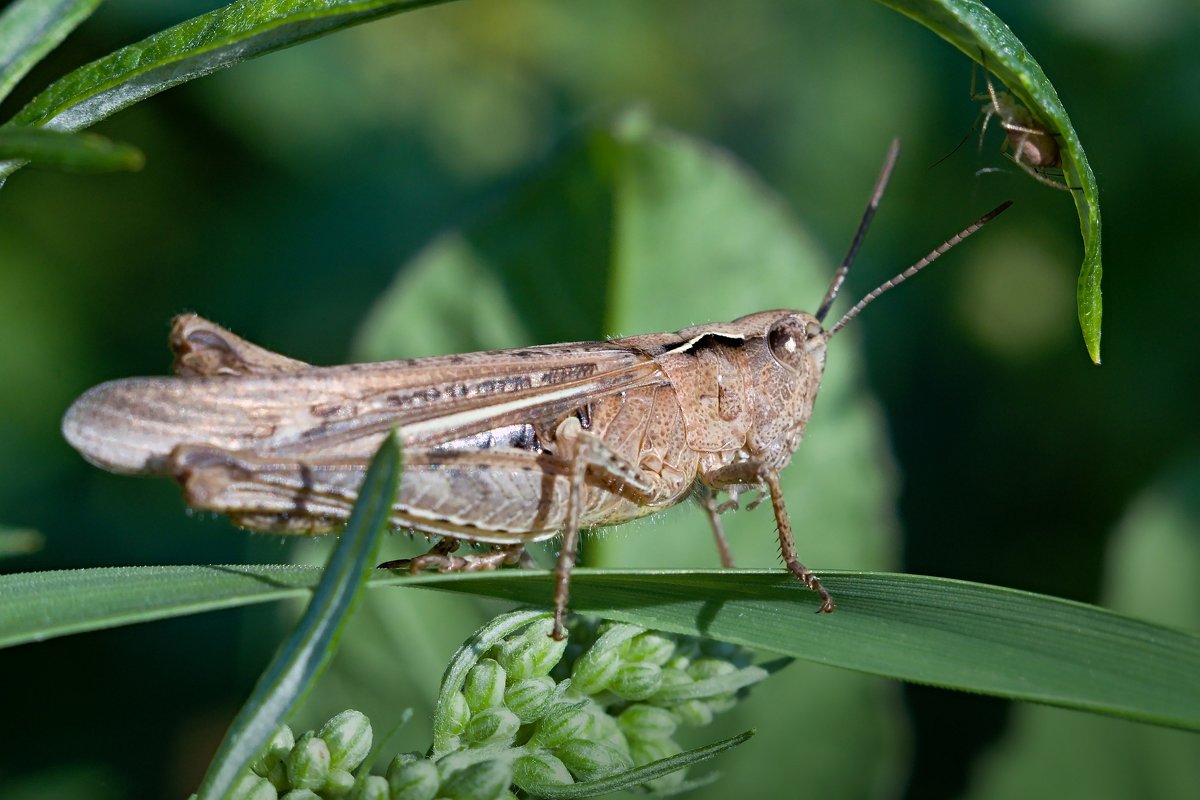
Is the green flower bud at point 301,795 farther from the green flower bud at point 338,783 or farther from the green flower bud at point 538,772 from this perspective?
the green flower bud at point 538,772

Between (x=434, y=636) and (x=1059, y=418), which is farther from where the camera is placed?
(x=1059, y=418)

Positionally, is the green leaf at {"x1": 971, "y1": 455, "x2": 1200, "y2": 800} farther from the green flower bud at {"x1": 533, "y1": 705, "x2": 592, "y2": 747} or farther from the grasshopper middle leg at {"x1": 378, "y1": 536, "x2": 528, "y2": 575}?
the green flower bud at {"x1": 533, "y1": 705, "x2": 592, "y2": 747}

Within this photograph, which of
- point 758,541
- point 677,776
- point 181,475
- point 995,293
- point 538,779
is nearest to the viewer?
point 538,779

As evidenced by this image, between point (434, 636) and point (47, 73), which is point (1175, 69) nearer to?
point (434, 636)

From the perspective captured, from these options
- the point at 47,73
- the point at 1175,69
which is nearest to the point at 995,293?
the point at 1175,69

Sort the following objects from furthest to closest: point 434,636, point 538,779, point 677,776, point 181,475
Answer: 1. point 434,636
2. point 181,475
3. point 677,776
4. point 538,779

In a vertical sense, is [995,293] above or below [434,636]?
above

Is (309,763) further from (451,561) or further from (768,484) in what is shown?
(768,484)
